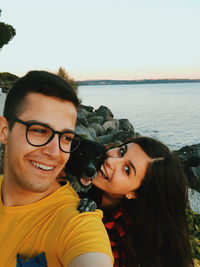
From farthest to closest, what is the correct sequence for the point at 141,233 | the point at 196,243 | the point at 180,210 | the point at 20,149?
the point at 196,243
the point at 180,210
the point at 141,233
the point at 20,149

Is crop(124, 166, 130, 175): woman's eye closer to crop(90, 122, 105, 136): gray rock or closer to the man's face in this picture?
the man's face

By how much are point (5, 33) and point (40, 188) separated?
69.2ft

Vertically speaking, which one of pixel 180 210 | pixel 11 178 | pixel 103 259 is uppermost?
pixel 11 178

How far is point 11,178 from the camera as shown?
1896 millimetres

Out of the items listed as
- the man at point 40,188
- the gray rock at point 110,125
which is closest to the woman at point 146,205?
the man at point 40,188

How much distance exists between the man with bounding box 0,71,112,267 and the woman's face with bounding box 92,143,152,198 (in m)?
0.98

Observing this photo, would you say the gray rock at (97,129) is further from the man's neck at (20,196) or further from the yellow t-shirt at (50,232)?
the yellow t-shirt at (50,232)

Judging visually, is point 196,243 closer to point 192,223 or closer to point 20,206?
point 192,223

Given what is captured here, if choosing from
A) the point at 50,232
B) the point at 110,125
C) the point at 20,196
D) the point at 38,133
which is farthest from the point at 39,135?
the point at 110,125

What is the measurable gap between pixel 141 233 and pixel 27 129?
173 centimetres

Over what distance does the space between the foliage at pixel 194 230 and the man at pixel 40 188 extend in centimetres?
233

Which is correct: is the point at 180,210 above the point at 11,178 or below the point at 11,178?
below

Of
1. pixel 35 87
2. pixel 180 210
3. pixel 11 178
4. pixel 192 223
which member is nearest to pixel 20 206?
pixel 11 178

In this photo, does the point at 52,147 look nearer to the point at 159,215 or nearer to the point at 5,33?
the point at 159,215
